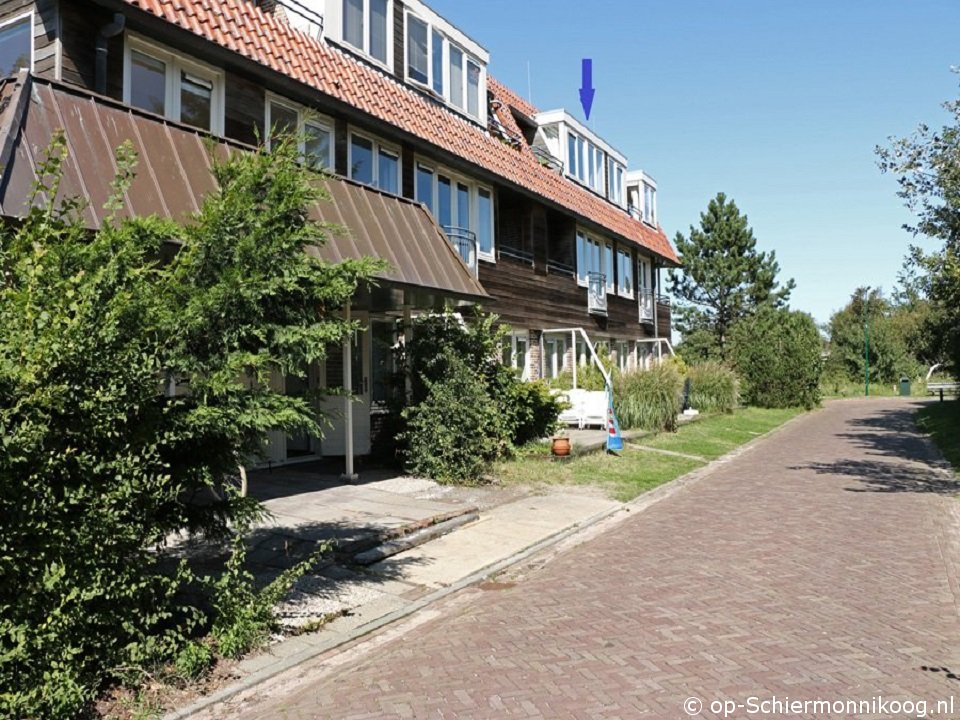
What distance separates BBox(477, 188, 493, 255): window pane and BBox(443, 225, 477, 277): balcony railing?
565mm

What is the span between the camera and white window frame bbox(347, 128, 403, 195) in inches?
531

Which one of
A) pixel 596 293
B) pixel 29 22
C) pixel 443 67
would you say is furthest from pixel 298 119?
pixel 596 293

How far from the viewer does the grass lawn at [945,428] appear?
1705cm

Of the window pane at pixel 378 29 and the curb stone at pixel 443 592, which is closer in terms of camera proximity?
the curb stone at pixel 443 592

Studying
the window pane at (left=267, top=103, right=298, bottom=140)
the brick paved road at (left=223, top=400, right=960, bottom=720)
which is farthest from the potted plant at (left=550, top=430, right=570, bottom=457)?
the window pane at (left=267, top=103, right=298, bottom=140)

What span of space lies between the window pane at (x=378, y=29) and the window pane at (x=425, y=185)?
2.30 meters

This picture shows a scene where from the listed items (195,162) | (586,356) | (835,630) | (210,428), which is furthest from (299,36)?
(586,356)

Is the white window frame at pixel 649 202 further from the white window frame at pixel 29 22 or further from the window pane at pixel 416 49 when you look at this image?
the white window frame at pixel 29 22

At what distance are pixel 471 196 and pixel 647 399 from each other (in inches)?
288

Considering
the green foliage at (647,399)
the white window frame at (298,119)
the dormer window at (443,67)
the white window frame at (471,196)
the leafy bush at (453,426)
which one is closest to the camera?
the leafy bush at (453,426)

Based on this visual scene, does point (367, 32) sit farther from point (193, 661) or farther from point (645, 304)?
point (645, 304)

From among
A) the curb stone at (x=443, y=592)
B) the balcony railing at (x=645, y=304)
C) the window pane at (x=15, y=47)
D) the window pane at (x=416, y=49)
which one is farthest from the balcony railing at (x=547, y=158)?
the window pane at (x=15, y=47)

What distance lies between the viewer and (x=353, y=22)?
568 inches

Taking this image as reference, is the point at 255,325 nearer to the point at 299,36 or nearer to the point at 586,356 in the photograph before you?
the point at 299,36
